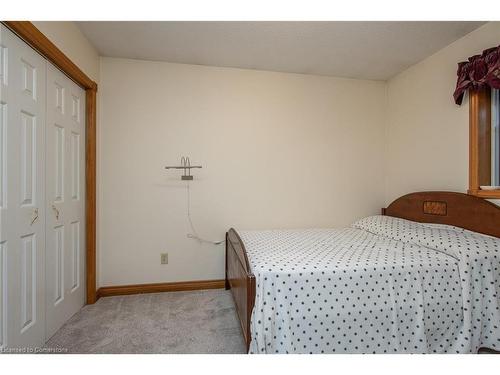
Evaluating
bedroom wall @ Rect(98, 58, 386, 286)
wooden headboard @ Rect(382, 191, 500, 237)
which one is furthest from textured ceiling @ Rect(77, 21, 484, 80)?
wooden headboard @ Rect(382, 191, 500, 237)

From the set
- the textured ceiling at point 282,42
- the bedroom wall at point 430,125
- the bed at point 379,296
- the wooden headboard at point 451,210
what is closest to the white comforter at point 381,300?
the bed at point 379,296

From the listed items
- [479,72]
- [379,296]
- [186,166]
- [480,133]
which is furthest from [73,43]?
[480,133]

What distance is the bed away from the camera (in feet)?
4.67

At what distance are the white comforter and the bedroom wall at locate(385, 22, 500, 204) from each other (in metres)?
0.72

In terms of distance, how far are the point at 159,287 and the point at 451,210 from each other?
2.89 meters

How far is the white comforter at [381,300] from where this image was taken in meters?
1.42

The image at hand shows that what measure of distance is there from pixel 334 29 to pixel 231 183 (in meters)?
1.73

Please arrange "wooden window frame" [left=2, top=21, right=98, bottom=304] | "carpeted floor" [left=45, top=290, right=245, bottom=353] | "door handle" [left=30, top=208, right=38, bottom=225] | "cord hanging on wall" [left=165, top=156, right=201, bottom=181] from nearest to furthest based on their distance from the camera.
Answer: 1. "door handle" [left=30, top=208, right=38, bottom=225]
2. "carpeted floor" [left=45, top=290, right=245, bottom=353]
3. "wooden window frame" [left=2, top=21, right=98, bottom=304]
4. "cord hanging on wall" [left=165, top=156, right=201, bottom=181]

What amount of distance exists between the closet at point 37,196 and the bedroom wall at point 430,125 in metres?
3.34

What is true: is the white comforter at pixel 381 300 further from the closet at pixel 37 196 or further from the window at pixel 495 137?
the closet at pixel 37 196

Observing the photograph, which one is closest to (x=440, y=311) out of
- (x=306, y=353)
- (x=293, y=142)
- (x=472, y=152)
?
(x=306, y=353)

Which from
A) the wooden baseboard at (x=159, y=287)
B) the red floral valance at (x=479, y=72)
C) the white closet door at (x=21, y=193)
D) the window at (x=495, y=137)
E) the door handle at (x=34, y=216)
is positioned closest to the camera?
the white closet door at (x=21, y=193)

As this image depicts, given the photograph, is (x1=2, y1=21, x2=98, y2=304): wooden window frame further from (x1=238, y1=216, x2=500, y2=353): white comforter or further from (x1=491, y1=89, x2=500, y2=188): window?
(x1=491, y1=89, x2=500, y2=188): window

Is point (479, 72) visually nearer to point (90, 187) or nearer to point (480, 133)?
point (480, 133)
